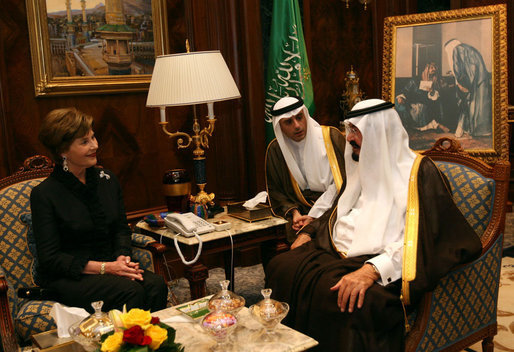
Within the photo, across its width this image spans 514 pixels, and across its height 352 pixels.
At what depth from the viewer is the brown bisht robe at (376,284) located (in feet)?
8.39

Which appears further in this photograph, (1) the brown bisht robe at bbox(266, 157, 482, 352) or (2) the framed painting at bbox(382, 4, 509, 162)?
(2) the framed painting at bbox(382, 4, 509, 162)

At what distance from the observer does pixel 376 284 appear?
8.70ft

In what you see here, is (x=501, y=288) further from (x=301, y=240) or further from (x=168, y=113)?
(x=168, y=113)

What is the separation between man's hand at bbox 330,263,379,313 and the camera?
2568 mm

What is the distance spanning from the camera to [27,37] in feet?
13.0

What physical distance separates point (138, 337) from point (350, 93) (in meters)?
4.38

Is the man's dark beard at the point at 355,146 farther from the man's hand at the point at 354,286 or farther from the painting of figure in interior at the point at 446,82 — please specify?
the painting of figure in interior at the point at 446,82

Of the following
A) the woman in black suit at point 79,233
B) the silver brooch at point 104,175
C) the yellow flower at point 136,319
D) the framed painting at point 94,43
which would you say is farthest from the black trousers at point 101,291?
the framed painting at point 94,43

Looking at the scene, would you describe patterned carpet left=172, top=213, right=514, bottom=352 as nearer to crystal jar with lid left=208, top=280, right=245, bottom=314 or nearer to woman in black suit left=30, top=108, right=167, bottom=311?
woman in black suit left=30, top=108, right=167, bottom=311

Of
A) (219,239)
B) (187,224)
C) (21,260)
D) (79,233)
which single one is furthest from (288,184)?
(21,260)

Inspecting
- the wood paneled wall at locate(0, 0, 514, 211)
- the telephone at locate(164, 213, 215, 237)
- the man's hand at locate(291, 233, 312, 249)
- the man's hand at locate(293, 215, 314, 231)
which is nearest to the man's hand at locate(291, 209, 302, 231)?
the man's hand at locate(293, 215, 314, 231)

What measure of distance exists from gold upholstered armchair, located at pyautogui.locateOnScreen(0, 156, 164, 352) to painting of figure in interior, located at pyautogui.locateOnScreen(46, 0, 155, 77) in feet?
3.11

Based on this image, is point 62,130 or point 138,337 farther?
point 62,130

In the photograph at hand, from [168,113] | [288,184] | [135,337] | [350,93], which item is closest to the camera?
[135,337]
